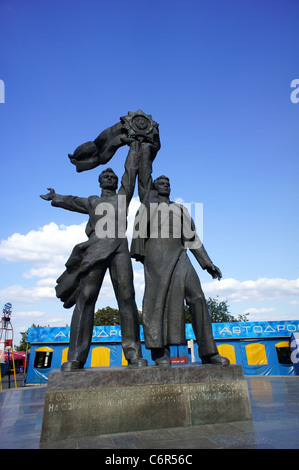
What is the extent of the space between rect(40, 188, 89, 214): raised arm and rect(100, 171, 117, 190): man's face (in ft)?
1.25

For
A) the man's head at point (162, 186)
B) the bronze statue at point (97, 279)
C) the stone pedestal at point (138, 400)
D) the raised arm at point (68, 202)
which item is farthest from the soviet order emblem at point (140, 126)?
the stone pedestal at point (138, 400)

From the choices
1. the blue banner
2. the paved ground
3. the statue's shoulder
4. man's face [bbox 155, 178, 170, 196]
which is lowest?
the paved ground

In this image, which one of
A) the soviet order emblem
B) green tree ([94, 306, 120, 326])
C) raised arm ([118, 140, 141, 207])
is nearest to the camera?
raised arm ([118, 140, 141, 207])

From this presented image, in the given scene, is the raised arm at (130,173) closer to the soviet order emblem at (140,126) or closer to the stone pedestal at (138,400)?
the soviet order emblem at (140,126)

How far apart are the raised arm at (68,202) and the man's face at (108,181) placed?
15.0 inches

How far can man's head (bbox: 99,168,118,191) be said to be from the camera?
201 inches

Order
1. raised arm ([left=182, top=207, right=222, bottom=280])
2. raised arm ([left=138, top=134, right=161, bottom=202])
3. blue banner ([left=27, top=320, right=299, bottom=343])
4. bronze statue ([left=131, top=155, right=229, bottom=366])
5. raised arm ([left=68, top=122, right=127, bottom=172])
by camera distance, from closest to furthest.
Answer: bronze statue ([left=131, top=155, right=229, bottom=366]), raised arm ([left=182, top=207, right=222, bottom=280]), raised arm ([left=138, top=134, right=161, bottom=202]), raised arm ([left=68, top=122, right=127, bottom=172]), blue banner ([left=27, top=320, right=299, bottom=343])

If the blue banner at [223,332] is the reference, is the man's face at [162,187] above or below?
above

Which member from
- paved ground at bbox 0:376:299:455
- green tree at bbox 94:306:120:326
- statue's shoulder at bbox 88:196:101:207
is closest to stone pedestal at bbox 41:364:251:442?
paved ground at bbox 0:376:299:455

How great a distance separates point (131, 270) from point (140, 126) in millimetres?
2655

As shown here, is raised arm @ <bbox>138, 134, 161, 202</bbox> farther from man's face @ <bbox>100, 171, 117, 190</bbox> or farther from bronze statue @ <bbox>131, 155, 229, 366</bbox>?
man's face @ <bbox>100, 171, 117, 190</bbox>

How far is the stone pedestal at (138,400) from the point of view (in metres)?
3.32

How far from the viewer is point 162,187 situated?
5.18m

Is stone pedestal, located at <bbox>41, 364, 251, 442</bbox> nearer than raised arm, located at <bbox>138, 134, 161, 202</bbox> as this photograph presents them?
Yes
